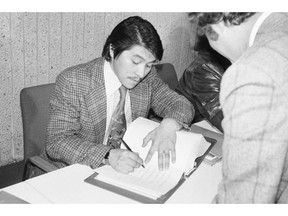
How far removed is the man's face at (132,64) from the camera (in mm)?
1620

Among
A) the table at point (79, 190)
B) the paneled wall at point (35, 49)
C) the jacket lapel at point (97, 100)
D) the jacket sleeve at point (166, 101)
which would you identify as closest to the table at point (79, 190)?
the table at point (79, 190)

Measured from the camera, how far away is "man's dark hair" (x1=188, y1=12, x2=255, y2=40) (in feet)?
2.74

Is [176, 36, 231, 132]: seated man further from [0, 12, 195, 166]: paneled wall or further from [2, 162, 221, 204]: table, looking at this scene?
[2, 162, 221, 204]: table

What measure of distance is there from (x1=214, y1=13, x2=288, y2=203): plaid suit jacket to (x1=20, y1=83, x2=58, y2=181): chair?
1.13 m

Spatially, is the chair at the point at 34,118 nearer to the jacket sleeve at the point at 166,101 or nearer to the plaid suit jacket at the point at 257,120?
the jacket sleeve at the point at 166,101

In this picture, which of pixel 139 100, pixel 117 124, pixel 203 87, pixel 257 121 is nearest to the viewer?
pixel 257 121

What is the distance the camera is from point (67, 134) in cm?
153

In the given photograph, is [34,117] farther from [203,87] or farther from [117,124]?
[203,87]

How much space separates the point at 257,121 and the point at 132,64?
103cm

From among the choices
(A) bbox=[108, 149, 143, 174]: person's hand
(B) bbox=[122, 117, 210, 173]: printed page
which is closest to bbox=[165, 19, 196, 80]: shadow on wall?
(B) bbox=[122, 117, 210, 173]: printed page

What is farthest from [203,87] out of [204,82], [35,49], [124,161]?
[35,49]

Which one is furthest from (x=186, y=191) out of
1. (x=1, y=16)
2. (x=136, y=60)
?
(x=1, y=16)

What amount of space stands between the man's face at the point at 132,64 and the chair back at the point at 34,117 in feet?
1.23
